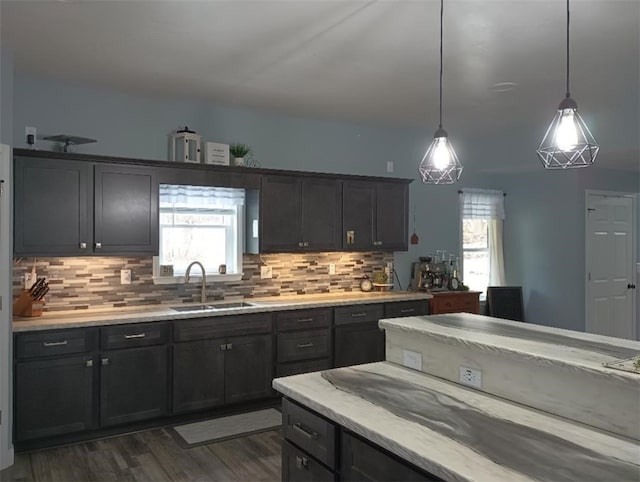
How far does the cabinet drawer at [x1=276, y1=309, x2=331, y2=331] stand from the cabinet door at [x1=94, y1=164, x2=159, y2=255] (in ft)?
3.98

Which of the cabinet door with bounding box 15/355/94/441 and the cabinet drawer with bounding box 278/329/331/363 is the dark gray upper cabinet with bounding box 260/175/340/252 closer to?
the cabinet drawer with bounding box 278/329/331/363

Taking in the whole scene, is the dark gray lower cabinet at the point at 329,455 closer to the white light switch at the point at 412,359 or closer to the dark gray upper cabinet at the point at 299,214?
the white light switch at the point at 412,359

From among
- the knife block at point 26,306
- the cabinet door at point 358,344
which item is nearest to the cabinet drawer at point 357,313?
the cabinet door at point 358,344

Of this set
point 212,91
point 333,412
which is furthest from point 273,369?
point 333,412

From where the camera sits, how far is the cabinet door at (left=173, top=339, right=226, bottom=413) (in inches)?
171

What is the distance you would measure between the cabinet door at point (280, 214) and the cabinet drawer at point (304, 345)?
80cm

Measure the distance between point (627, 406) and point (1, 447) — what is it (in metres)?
3.59

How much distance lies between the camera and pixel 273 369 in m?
4.79

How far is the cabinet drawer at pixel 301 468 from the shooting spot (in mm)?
2260

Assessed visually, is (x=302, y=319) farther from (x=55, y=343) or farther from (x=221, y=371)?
(x=55, y=343)

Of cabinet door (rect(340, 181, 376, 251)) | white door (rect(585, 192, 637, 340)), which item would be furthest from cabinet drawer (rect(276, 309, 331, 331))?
white door (rect(585, 192, 637, 340))

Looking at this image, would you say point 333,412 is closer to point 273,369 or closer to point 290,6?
point 290,6

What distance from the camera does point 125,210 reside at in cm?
438

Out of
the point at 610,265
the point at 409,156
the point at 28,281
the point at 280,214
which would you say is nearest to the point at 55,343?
the point at 28,281
